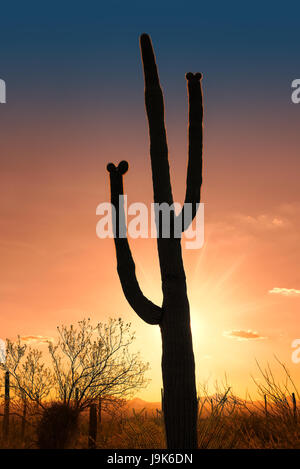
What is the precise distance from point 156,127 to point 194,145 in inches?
25.2

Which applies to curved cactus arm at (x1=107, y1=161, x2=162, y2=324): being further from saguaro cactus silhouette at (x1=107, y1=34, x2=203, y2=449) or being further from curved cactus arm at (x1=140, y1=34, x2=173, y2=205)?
curved cactus arm at (x1=140, y1=34, x2=173, y2=205)

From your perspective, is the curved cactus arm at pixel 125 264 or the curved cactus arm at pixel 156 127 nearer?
the curved cactus arm at pixel 125 264

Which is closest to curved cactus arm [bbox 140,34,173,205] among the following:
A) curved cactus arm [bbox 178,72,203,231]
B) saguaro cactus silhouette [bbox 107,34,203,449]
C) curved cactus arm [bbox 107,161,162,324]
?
saguaro cactus silhouette [bbox 107,34,203,449]

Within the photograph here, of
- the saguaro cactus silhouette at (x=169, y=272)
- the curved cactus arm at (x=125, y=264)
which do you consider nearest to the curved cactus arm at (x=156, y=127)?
the saguaro cactus silhouette at (x=169, y=272)

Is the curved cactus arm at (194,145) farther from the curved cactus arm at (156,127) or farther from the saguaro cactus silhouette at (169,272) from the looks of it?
the curved cactus arm at (156,127)

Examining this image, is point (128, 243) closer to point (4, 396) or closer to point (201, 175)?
point (201, 175)

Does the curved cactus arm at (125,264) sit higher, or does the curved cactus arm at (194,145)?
the curved cactus arm at (194,145)

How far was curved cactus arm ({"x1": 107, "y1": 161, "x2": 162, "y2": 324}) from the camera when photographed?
6.49 metres

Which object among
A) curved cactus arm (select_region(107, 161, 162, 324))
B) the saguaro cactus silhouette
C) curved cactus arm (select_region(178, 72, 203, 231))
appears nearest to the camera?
the saguaro cactus silhouette

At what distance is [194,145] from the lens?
699 cm

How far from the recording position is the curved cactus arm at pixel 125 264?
649 cm

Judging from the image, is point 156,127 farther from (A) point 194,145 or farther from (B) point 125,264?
(B) point 125,264

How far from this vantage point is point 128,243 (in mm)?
6809
